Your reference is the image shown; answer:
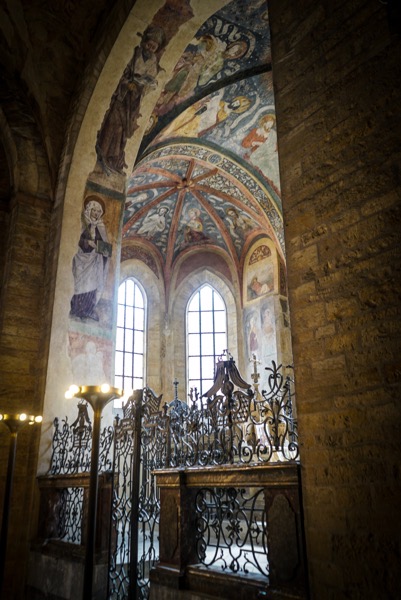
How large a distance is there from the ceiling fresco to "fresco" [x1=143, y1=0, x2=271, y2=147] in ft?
0.06

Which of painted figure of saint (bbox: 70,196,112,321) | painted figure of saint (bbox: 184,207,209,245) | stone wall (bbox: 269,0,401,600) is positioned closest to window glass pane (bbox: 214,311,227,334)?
painted figure of saint (bbox: 184,207,209,245)

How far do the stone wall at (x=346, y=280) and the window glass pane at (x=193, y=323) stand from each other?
40.5ft

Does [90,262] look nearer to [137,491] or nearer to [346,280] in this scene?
[137,491]

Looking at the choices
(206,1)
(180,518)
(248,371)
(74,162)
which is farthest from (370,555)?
(248,371)

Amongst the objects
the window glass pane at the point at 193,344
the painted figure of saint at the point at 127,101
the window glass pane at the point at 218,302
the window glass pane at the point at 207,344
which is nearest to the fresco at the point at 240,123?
the painted figure of saint at the point at 127,101

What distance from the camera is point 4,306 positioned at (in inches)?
317

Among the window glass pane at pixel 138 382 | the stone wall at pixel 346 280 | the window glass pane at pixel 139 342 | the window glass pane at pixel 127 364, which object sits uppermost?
the window glass pane at pixel 139 342

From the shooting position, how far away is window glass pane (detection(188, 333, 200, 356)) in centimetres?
1621

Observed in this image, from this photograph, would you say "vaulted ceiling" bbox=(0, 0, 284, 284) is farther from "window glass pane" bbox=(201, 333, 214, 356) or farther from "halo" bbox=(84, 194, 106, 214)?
"window glass pane" bbox=(201, 333, 214, 356)

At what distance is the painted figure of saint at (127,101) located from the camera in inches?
333

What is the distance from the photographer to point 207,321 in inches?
651

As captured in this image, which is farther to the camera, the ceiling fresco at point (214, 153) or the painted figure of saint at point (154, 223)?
the painted figure of saint at point (154, 223)

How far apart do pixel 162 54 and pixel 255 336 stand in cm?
881

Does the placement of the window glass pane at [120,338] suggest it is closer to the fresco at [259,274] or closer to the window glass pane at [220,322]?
the window glass pane at [220,322]
